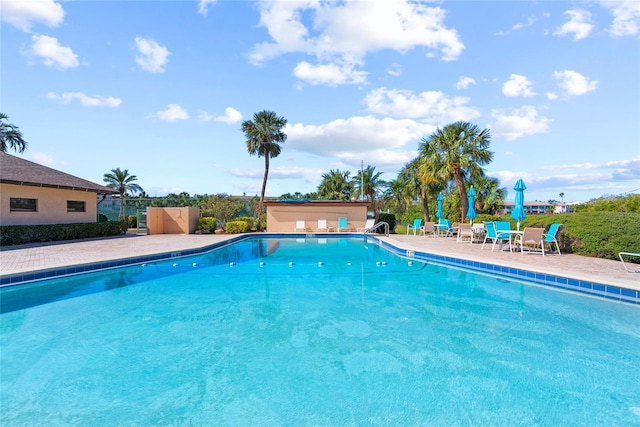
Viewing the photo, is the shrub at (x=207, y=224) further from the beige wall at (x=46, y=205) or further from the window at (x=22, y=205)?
the window at (x=22, y=205)

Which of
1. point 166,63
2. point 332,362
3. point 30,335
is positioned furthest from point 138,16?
point 332,362

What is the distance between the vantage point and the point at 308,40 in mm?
14617

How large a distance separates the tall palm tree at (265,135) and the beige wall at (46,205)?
10058 millimetres

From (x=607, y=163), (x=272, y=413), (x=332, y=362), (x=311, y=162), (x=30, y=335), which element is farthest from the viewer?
(x=607, y=163)

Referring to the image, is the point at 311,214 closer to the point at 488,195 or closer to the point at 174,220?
the point at 174,220

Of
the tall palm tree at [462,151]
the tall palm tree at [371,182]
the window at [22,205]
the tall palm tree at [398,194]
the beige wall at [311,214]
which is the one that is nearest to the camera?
the window at [22,205]

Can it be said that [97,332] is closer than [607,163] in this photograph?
Yes

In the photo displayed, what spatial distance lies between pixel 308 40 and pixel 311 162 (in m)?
17.3

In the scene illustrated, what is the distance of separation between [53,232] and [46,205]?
196 centimetres

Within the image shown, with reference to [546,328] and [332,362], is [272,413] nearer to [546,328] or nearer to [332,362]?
[332,362]

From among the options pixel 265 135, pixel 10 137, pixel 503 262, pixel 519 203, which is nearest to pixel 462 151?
pixel 519 203

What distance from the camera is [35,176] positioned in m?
14.6

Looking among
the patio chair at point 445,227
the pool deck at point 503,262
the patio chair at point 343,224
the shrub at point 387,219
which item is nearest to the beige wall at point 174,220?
the pool deck at point 503,262

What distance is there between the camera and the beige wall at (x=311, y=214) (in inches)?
804
